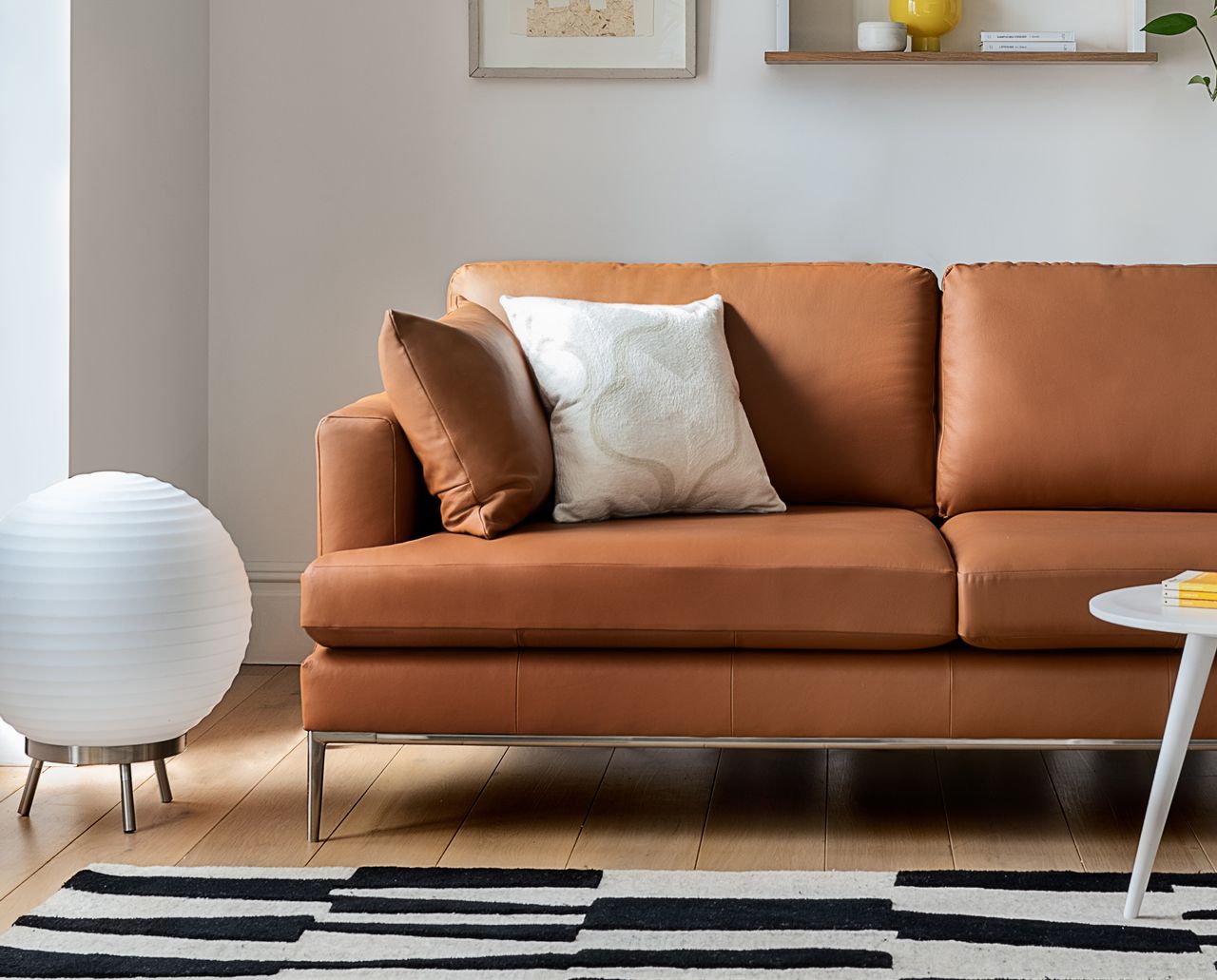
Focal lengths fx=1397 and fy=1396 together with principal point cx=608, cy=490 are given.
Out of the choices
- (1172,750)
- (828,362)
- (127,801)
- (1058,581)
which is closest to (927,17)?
(828,362)

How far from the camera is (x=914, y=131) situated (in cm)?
323

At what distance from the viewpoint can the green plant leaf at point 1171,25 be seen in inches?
117

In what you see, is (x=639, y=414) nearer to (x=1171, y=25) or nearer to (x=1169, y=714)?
(x=1169, y=714)

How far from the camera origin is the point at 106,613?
2.13 meters

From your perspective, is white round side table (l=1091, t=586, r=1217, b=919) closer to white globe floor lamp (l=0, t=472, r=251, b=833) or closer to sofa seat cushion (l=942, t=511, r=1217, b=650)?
sofa seat cushion (l=942, t=511, r=1217, b=650)

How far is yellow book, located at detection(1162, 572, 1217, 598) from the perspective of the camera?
5.78 feet

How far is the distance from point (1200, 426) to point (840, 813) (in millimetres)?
1019

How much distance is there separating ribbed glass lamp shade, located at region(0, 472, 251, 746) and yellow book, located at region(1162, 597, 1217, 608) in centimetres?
142

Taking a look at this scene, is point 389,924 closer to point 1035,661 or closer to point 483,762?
point 483,762

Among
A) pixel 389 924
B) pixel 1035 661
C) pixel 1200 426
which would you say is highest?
pixel 1200 426

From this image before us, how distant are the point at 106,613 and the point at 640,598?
814mm

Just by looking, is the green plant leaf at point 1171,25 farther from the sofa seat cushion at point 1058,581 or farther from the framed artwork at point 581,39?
the sofa seat cushion at point 1058,581

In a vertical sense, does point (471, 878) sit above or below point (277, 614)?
below

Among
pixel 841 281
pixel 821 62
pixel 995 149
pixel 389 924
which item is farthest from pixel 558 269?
pixel 389 924
